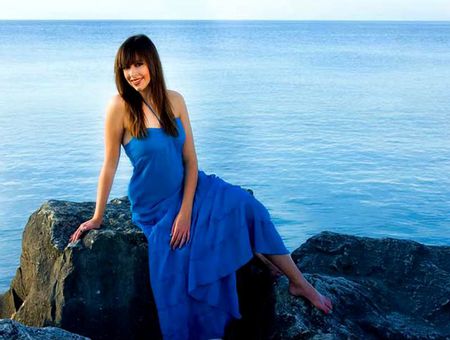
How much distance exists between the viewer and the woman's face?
4020mm

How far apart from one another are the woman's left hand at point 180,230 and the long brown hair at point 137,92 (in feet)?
1.75

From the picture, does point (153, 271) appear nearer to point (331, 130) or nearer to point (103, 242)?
point (103, 242)

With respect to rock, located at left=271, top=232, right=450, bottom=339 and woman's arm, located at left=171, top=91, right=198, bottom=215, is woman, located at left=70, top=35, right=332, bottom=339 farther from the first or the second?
rock, located at left=271, top=232, right=450, bottom=339

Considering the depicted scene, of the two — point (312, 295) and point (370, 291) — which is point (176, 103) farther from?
point (370, 291)

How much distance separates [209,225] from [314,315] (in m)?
0.81

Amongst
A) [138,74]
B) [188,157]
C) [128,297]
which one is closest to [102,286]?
[128,297]

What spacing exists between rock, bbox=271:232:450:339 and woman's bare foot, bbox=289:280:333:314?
1.3 inches

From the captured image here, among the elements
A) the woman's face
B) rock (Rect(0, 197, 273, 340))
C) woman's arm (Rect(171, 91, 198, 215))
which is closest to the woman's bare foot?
rock (Rect(0, 197, 273, 340))

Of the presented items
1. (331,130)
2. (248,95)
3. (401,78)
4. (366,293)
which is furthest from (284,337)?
(401,78)

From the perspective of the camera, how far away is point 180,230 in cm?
394

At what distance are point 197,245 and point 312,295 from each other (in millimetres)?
733

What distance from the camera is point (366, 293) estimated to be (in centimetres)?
439

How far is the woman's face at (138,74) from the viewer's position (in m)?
4.02

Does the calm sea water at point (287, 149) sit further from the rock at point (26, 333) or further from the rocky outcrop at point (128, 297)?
the rock at point (26, 333)
